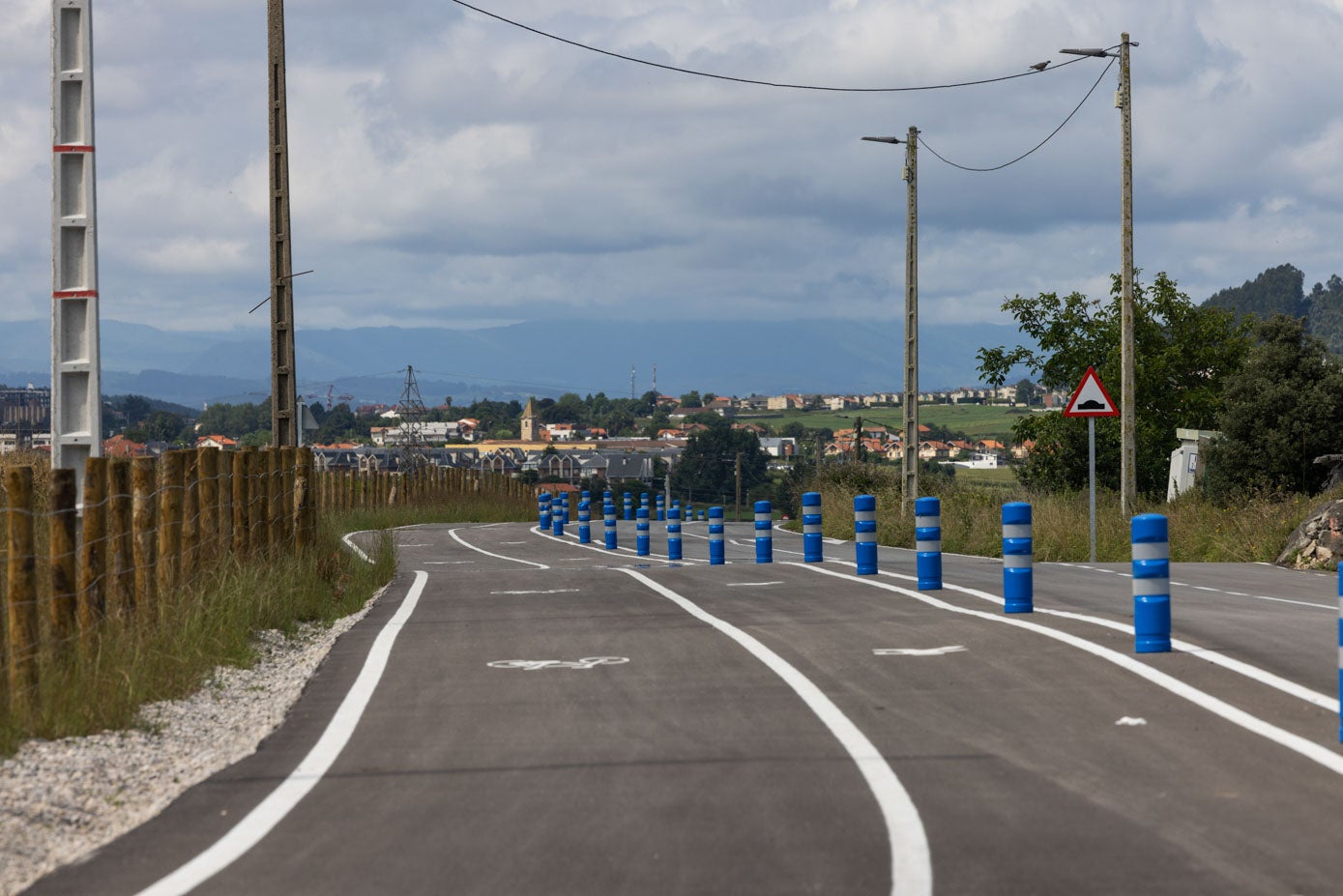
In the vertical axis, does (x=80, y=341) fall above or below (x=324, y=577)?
above

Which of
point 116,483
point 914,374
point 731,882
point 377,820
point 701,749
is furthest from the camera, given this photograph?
point 914,374

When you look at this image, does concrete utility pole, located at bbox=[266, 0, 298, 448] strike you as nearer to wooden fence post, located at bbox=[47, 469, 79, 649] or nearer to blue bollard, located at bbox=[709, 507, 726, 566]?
blue bollard, located at bbox=[709, 507, 726, 566]

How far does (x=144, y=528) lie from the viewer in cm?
1300

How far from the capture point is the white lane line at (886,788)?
612 cm

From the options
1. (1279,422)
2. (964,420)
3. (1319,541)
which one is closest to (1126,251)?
(1279,422)

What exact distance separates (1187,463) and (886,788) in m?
40.2

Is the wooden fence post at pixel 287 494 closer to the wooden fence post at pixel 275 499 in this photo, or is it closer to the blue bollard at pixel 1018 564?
the wooden fence post at pixel 275 499

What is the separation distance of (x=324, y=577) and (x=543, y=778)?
12.4 m

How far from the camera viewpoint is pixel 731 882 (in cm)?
605

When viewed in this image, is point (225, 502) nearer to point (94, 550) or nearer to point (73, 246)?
point (73, 246)

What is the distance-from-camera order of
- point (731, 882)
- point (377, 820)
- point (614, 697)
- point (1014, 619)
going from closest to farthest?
point (731, 882), point (377, 820), point (614, 697), point (1014, 619)

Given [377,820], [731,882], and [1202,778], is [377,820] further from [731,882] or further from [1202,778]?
[1202,778]

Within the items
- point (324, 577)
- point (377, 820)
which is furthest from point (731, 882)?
point (324, 577)

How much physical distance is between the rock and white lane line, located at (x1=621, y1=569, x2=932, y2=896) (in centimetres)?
1380
